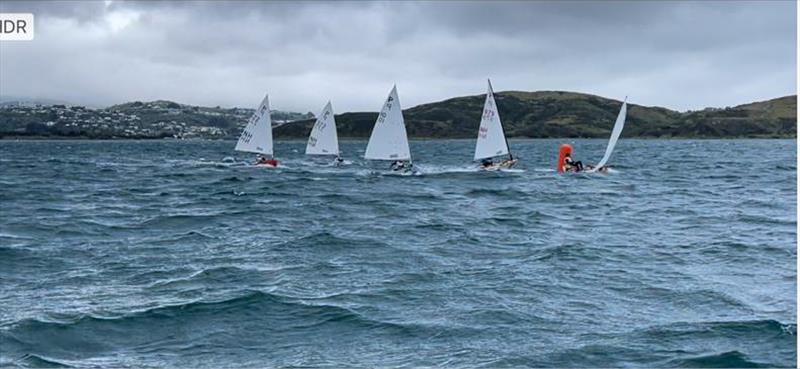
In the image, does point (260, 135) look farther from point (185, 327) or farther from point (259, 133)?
point (185, 327)

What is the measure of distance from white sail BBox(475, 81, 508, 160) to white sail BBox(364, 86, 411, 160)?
564 centimetres

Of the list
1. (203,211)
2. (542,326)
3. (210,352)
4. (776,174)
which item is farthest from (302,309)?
(776,174)

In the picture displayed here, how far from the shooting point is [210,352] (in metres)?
14.3

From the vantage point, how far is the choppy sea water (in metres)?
14.3

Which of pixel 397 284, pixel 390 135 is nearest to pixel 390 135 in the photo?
pixel 390 135

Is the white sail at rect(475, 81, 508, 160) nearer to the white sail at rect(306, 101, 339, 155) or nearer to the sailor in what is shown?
the sailor

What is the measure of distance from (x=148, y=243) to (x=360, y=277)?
8.91m

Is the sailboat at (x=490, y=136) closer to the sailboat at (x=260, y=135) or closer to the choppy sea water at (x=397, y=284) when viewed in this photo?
the sailboat at (x=260, y=135)

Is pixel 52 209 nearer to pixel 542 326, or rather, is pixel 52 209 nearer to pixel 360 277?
pixel 360 277

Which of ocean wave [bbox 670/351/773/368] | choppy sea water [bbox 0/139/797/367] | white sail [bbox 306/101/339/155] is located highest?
white sail [bbox 306/101/339/155]

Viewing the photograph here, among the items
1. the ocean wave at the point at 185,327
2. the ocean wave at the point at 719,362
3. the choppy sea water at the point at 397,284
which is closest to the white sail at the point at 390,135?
the choppy sea water at the point at 397,284

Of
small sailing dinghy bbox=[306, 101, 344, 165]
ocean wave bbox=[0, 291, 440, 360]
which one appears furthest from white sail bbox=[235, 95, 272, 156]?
ocean wave bbox=[0, 291, 440, 360]

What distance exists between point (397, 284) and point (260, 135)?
58783 mm

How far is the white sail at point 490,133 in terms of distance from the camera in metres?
61.3
